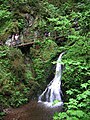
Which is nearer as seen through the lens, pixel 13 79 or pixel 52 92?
pixel 52 92

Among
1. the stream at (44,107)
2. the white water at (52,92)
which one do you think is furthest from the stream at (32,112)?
the white water at (52,92)

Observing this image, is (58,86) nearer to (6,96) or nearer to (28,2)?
(6,96)

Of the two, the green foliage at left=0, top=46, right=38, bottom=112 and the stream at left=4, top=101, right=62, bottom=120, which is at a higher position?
the green foliage at left=0, top=46, right=38, bottom=112

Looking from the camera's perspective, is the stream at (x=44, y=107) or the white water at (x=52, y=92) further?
the white water at (x=52, y=92)

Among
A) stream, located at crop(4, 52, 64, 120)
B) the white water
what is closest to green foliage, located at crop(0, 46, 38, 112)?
stream, located at crop(4, 52, 64, 120)

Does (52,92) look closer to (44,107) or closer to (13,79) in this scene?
(44,107)

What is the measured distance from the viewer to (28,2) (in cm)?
1356

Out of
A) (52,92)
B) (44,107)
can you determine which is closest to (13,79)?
(52,92)

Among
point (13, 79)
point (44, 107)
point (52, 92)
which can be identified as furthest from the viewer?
point (13, 79)

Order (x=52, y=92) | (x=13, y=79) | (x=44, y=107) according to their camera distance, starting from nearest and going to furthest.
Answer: (x=44, y=107) < (x=52, y=92) < (x=13, y=79)

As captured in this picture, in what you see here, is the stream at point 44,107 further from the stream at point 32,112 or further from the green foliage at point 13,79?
the green foliage at point 13,79

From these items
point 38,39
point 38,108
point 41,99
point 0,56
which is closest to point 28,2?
point 38,39

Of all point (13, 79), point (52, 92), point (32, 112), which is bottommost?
point (32, 112)

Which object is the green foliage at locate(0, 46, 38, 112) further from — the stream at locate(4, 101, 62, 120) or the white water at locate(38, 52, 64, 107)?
the white water at locate(38, 52, 64, 107)
